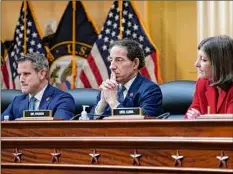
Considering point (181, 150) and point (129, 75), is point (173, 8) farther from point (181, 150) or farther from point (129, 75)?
point (181, 150)

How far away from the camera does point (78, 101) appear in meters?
4.97

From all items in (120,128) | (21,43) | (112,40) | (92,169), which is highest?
(21,43)

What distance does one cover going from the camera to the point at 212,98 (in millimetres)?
3666

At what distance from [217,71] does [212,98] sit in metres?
0.17

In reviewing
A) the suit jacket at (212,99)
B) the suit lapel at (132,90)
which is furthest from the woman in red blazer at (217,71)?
the suit lapel at (132,90)

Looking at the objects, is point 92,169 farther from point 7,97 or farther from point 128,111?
point 7,97

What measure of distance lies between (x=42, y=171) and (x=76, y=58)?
4.12 m

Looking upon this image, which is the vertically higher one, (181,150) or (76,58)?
(76,58)

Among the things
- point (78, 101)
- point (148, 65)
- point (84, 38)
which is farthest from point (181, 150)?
point (84, 38)

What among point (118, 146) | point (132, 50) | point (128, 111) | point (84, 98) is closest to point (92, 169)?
point (118, 146)

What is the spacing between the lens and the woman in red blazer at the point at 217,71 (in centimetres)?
356

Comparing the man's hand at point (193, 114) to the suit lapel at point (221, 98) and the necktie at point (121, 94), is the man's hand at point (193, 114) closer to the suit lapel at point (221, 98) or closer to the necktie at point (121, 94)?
the suit lapel at point (221, 98)

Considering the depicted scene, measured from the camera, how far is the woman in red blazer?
356 cm

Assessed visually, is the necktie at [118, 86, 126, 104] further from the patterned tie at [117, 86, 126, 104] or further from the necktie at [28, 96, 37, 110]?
the necktie at [28, 96, 37, 110]
